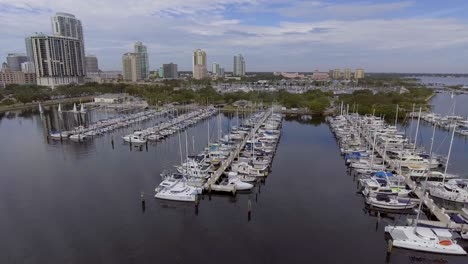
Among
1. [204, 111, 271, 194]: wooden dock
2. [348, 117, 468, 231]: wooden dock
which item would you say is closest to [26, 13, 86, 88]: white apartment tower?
[204, 111, 271, 194]: wooden dock

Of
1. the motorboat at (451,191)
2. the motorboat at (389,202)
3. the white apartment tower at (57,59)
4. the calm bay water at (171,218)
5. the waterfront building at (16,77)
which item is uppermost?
the white apartment tower at (57,59)

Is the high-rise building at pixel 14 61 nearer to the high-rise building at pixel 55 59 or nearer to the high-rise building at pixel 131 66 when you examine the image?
the high-rise building at pixel 131 66

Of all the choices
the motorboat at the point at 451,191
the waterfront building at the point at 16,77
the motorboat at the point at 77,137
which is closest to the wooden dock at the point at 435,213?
the motorboat at the point at 451,191

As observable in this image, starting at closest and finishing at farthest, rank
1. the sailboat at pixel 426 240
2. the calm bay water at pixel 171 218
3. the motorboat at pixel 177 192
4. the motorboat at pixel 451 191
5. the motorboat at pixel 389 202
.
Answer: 1. the sailboat at pixel 426 240
2. the calm bay water at pixel 171 218
3. the motorboat at pixel 389 202
4. the motorboat at pixel 451 191
5. the motorboat at pixel 177 192

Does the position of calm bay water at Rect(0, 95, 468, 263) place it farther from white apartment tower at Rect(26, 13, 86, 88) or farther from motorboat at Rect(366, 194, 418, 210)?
white apartment tower at Rect(26, 13, 86, 88)

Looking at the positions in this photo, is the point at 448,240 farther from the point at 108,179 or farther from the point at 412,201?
the point at 108,179

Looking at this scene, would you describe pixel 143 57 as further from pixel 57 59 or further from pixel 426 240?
pixel 426 240

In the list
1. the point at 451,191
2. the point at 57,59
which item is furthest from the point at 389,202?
the point at 57,59
